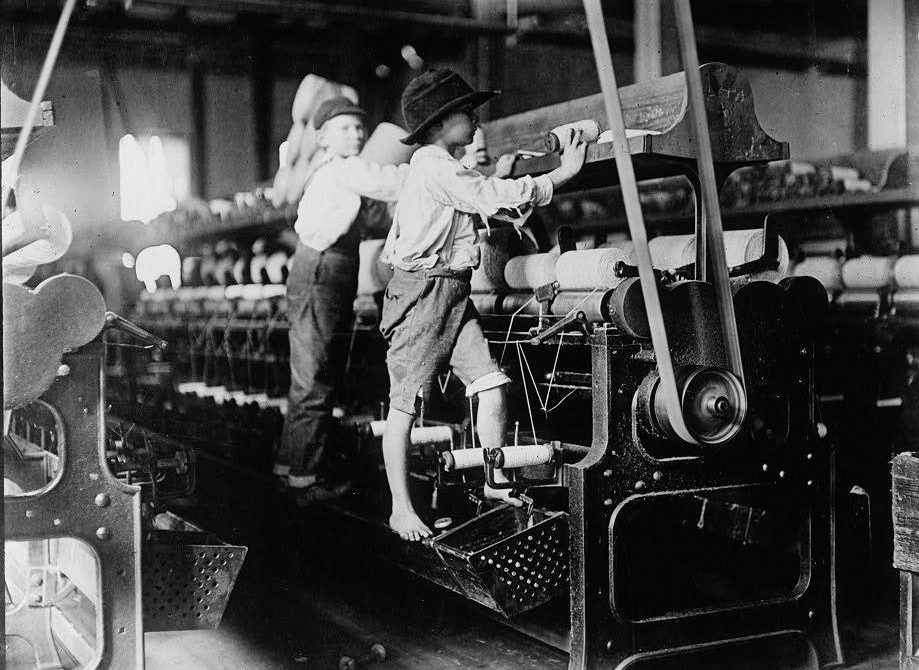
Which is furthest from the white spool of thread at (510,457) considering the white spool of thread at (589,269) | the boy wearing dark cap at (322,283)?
the boy wearing dark cap at (322,283)

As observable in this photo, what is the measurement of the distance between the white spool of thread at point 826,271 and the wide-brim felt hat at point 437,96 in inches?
70.3

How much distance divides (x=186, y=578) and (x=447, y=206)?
1234 millimetres

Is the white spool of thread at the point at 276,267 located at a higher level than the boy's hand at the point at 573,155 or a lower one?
lower

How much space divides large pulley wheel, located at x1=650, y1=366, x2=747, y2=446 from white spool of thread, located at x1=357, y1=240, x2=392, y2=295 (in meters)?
1.87

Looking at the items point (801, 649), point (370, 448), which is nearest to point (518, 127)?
point (370, 448)

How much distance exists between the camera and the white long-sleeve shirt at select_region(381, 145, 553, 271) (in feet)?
9.06

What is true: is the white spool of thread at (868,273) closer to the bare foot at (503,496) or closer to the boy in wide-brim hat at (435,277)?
the boy in wide-brim hat at (435,277)

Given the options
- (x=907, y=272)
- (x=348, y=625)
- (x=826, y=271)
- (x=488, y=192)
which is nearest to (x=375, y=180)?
(x=488, y=192)

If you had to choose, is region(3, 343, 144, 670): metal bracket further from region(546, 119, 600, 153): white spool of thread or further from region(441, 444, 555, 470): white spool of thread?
region(546, 119, 600, 153): white spool of thread

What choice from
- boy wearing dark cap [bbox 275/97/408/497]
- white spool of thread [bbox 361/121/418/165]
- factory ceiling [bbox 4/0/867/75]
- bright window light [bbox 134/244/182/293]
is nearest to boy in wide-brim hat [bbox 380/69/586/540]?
boy wearing dark cap [bbox 275/97/408/497]

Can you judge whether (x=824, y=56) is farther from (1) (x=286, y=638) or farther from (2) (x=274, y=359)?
(1) (x=286, y=638)

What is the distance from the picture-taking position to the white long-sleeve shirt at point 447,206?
9.06 ft

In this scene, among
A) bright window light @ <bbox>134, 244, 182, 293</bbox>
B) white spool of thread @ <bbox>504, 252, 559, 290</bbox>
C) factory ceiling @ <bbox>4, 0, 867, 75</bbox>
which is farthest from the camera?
bright window light @ <bbox>134, 244, 182, 293</bbox>

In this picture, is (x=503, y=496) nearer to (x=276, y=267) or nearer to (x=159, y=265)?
(x=276, y=267)
